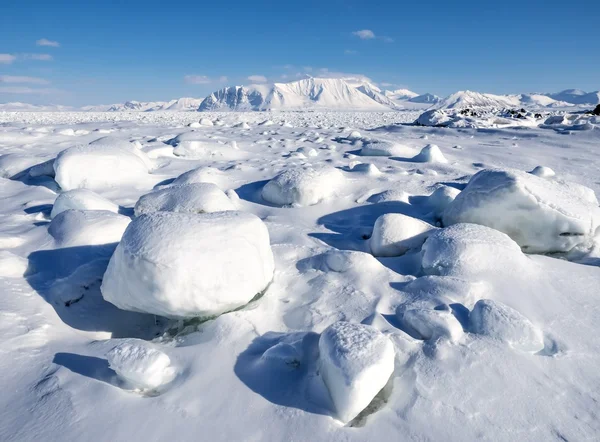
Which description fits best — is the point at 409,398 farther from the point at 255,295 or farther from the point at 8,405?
the point at 8,405

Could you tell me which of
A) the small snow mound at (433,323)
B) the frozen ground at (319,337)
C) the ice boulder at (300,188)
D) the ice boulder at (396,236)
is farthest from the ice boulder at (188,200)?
the small snow mound at (433,323)

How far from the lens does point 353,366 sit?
1.25 m

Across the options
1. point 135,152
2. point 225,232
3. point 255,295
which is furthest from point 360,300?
point 135,152

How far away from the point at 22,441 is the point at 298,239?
1.73 m

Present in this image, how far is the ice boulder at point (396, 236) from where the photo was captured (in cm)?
236

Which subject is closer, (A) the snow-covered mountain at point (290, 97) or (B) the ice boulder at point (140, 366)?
(B) the ice boulder at point (140, 366)

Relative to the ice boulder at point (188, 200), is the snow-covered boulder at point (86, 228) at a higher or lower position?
lower

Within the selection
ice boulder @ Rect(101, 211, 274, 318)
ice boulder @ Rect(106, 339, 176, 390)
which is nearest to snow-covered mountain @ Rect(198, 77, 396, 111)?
ice boulder @ Rect(101, 211, 274, 318)

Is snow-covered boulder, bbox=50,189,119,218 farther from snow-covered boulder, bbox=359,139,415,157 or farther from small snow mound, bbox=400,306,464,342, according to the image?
snow-covered boulder, bbox=359,139,415,157

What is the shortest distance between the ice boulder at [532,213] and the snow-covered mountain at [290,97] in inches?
4524

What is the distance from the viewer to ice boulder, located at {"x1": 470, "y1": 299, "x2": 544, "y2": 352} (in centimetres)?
152

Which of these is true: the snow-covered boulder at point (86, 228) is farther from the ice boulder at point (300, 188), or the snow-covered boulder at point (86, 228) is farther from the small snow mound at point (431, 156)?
the small snow mound at point (431, 156)

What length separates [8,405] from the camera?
1.30 meters

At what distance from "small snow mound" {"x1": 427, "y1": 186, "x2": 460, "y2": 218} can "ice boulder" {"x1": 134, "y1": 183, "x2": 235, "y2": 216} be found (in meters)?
1.55
